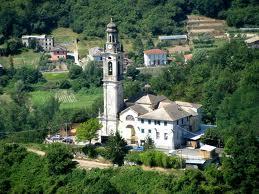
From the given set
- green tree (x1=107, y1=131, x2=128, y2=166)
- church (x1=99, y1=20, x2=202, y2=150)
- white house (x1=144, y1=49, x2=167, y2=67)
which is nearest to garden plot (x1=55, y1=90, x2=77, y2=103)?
white house (x1=144, y1=49, x2=167, y2=67)

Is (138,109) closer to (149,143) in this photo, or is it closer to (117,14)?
(149,143)

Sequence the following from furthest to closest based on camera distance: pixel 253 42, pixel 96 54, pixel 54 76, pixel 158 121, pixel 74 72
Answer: pixel 253 42 < pixel 96 54 < pixel 54 76 < pixel 74 72 < pixel 158 121

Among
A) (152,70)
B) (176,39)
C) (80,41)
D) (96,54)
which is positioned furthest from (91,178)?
(176,39)

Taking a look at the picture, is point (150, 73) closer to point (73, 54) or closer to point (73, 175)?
point (73, 54)

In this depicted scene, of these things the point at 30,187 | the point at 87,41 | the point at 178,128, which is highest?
the point at 87,41

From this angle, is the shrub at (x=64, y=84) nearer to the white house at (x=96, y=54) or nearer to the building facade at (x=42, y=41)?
the white house at (x=96, y=54)

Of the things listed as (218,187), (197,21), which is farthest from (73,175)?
(197,21)
